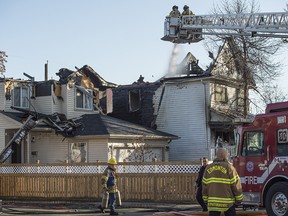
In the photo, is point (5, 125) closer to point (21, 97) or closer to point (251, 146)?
point (21, 97)

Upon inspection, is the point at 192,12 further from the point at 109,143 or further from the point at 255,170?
the point at 109,143

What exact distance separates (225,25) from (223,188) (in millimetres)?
10496

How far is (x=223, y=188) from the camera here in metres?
8.14

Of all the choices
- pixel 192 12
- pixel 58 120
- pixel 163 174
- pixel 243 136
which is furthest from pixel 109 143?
pixel 243 136

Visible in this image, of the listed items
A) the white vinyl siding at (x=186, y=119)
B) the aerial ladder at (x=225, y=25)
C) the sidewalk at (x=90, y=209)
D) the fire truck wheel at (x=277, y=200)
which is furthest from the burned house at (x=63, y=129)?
the fire truck wheel at (x=277, y=200)

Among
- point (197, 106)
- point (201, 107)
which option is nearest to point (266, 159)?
point (201, 107)

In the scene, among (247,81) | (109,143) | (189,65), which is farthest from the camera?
(189,65)

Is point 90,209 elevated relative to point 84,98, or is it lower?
lower

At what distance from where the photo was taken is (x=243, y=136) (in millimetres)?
13695

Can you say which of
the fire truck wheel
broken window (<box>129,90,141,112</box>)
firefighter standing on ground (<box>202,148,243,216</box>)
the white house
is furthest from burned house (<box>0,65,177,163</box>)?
firefighter standing on ground (<box>202,148,243,216</box>)

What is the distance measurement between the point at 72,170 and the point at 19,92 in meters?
9.14

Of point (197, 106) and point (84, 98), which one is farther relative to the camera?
point (197, 106)

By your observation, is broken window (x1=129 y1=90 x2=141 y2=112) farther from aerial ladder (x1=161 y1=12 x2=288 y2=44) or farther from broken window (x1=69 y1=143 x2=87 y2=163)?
aerial ladder (x1=161 y1=12 x2=288 y2=44)

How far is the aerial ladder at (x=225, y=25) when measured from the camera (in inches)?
633
